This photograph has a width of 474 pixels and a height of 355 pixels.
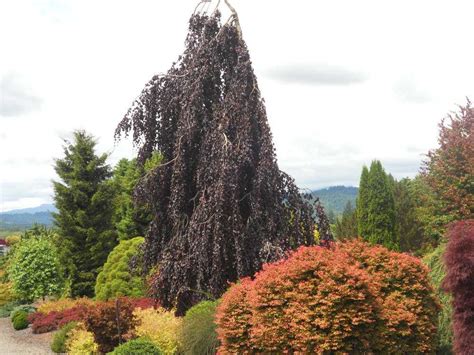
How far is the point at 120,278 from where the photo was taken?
56.2 ft

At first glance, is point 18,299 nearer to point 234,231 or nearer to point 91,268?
point 91,268

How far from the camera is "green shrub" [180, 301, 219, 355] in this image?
27.7 feet

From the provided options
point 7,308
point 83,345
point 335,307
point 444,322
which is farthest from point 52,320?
point 444,322

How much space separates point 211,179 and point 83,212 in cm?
1096

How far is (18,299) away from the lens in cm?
2433

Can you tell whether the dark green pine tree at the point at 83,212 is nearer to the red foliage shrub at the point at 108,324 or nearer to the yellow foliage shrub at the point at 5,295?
the yellow foliage shrub at the point at 5,295

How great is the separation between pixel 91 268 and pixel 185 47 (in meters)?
11.6

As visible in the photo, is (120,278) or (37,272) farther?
(37,272)

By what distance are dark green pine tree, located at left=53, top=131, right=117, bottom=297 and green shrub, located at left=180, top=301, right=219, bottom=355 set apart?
12.4 m

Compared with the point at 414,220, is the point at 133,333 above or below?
below

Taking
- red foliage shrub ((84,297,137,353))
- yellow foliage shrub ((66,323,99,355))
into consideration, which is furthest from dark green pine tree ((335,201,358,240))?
yellow foliage shrub ((66,323,99,355))

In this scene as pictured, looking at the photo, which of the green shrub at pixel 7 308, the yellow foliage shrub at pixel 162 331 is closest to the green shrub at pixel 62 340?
the yellow foliage shrub at pixel 162 331

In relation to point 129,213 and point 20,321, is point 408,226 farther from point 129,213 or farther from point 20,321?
point 20,321

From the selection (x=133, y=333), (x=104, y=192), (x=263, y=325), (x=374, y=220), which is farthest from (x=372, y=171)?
(x=263, y=325)
